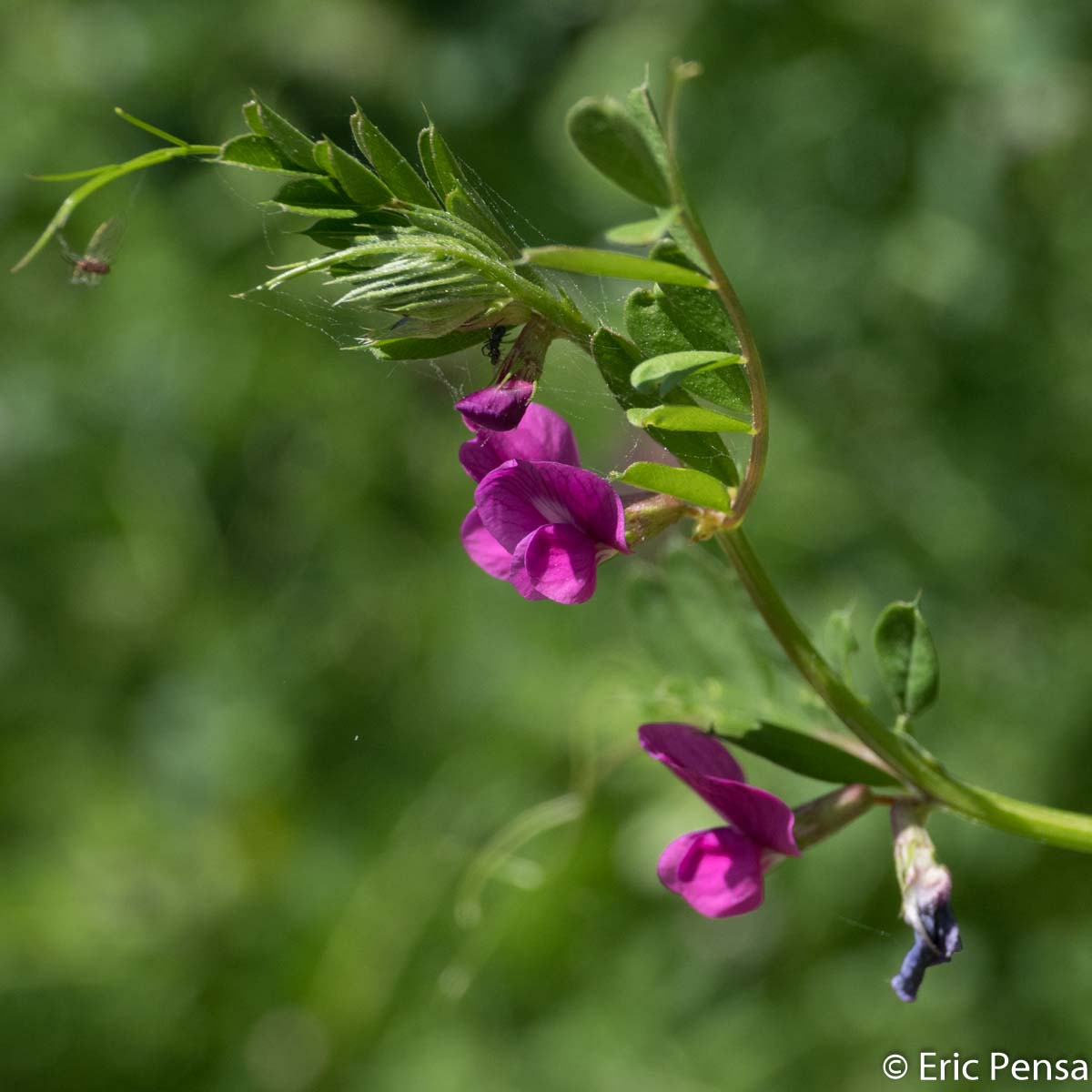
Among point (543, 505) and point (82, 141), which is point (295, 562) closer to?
point (82, 141)

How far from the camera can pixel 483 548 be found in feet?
3.23

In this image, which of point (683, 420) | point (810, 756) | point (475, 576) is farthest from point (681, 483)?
point (475, 576)

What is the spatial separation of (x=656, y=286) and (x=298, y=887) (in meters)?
2.58

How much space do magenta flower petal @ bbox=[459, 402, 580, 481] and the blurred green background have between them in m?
1.42

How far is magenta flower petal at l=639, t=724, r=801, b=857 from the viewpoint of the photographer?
0.90 metres

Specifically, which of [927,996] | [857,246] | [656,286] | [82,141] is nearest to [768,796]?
[656,286]

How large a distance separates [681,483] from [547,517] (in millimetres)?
92

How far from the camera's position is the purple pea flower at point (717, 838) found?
91 cm

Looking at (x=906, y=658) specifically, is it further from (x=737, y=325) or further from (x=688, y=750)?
(x=737, y=325)

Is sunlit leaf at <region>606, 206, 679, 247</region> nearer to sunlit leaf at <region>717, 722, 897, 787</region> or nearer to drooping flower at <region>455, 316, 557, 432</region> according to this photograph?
drooping flower at <region>455, 316, 557, 432</region>

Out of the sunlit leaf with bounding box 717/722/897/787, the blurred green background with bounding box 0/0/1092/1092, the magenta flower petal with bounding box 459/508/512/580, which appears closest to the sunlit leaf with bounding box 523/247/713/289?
the magenta flower petal with bounding box 459/508/512/580

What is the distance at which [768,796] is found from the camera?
35.2 inches

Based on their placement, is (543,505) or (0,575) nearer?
(543,505)

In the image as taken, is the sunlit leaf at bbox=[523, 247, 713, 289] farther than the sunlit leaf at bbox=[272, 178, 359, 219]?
No
